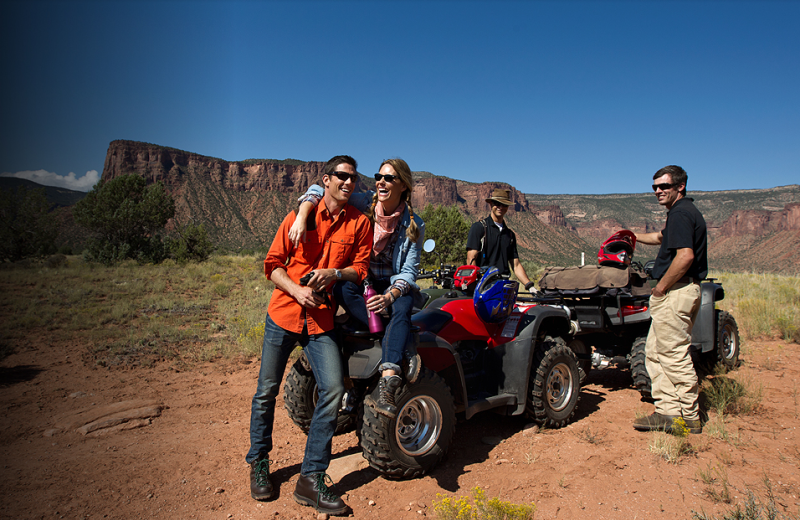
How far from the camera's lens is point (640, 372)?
17.0ft

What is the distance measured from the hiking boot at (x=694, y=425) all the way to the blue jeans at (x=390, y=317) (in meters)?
2.97

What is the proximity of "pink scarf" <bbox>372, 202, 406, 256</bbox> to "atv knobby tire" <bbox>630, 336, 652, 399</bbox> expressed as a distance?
3.44 m

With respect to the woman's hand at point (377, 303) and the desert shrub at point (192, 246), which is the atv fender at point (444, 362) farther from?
the desert shrub at point (192, 246)

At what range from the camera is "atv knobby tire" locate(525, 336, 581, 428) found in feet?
14.2

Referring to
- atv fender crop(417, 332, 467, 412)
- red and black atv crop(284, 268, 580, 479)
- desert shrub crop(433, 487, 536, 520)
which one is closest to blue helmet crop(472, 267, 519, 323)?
→ red and black atv crop(284, 268, 580, 479)

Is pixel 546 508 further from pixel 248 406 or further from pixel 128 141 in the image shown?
pixel 128 141

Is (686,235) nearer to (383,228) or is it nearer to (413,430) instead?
(383,228)

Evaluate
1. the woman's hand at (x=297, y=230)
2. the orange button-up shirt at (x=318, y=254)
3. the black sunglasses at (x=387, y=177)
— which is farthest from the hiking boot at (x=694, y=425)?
the woman's hand at (x=297, y=230)

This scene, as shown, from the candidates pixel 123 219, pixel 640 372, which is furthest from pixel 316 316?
pixel 123 219

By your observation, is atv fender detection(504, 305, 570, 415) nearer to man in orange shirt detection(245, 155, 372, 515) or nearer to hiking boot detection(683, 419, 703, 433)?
hiking boot detection(683, 419, 703, 433)

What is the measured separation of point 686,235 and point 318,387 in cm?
342

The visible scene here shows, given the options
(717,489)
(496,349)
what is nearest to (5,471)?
(496,349)

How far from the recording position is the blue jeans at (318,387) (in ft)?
10.1

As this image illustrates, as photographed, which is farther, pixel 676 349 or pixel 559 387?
pixel 559 387
